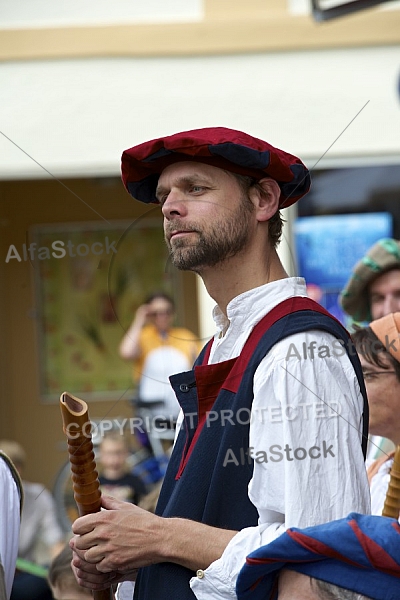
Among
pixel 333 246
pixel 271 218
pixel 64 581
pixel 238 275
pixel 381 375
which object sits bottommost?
pixel 64 581

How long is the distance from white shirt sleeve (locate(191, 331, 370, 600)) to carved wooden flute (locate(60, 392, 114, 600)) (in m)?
0.26

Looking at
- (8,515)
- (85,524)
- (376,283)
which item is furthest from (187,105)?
(85,524)

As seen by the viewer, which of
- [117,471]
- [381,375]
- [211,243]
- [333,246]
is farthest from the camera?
[333,246]

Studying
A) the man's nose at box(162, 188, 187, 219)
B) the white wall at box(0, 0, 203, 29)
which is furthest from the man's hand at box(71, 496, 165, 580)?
the white wall at box(0, 0, 203, 29)

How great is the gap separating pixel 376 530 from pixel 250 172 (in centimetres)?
76

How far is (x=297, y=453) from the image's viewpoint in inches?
64.1

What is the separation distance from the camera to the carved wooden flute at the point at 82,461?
1.81m

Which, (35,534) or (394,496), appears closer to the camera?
(394,496)

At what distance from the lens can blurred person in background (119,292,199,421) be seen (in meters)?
2.28

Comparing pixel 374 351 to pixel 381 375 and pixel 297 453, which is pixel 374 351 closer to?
pixel 381 375

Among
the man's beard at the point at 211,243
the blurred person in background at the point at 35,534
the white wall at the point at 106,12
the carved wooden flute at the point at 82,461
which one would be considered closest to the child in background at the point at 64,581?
the blurred person in background at the point at 35,534

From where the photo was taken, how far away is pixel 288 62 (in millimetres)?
5402

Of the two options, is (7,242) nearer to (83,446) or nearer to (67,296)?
(67,296)

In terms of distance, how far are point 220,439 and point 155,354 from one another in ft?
1.90
